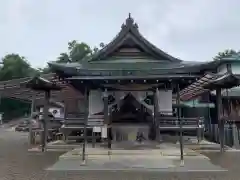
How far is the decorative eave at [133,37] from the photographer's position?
1317 centimetres

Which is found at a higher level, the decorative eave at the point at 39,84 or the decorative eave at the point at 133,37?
the decorative eave at the point at 133,37

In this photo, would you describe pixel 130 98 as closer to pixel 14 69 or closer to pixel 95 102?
pixel 95 102

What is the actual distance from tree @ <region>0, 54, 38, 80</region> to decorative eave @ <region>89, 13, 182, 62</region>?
134 feet

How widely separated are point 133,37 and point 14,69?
1826 inches

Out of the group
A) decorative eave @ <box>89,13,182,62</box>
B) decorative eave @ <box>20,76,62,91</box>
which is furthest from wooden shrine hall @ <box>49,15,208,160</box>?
decorative eave @ <box>20,76,62,91</box>

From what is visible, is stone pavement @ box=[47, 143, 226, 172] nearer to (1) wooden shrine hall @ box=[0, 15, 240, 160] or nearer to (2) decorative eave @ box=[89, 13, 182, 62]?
(1) wooden shrine hall @ box=[0, 15, 240, 160]

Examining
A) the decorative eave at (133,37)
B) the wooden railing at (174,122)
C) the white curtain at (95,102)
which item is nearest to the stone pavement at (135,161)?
the wooden railing at (174,122)

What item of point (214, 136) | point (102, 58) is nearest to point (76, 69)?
point (102, 58)

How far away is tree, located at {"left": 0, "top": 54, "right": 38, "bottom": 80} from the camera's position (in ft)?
175

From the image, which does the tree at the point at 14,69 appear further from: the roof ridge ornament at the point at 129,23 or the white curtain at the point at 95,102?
the roof ridge ornament at the point at 129,23

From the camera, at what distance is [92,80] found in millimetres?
9945

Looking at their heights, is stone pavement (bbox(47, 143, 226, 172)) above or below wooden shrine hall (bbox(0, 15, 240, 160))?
below

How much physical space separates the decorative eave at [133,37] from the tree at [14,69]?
134 ft

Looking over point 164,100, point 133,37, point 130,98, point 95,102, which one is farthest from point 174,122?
point 133,37
